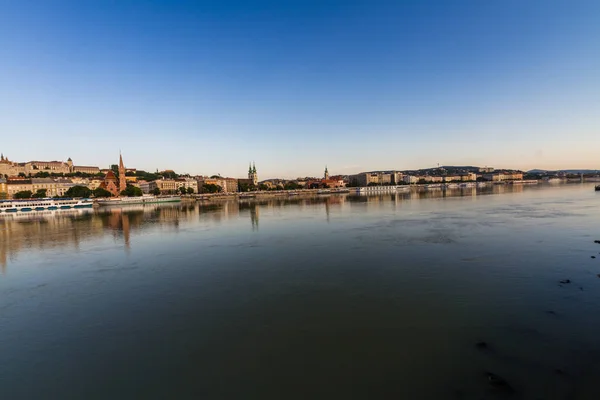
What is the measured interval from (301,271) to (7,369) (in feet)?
25.3

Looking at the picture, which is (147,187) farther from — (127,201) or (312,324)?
(312,324)

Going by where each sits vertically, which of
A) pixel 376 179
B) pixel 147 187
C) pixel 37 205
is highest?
pixel 147 187

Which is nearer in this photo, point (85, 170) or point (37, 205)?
point (37, 205)

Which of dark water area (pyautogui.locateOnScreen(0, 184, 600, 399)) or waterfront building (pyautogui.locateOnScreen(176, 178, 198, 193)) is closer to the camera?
dark water area (pyautogui.locateOnScreen(0, 184, 600, 399))

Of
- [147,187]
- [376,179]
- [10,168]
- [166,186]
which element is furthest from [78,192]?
[376,179]

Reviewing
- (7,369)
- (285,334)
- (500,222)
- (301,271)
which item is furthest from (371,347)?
(500,222)

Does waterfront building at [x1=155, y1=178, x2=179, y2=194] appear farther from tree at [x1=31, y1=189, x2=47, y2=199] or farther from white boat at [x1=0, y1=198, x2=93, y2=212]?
white boat at [x1=0, y1=198, x2=93, y2=212]

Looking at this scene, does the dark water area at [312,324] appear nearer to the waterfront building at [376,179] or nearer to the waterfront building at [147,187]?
the waterfront building at [147,187]

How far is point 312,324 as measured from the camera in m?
7.12

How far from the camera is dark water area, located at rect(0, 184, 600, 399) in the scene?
16.8ft

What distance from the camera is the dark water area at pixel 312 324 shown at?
5133mm

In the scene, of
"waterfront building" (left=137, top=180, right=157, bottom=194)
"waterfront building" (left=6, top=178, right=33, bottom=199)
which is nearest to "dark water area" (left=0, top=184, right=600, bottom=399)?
"waterfront building" (left=6, top=178, right=33, bottom=199)

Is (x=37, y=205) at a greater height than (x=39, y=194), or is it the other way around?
(x=39, y=194)

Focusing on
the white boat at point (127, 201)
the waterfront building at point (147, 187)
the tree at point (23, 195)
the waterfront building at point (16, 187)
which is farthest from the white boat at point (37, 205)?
the waterfront building at point (147, 187)
